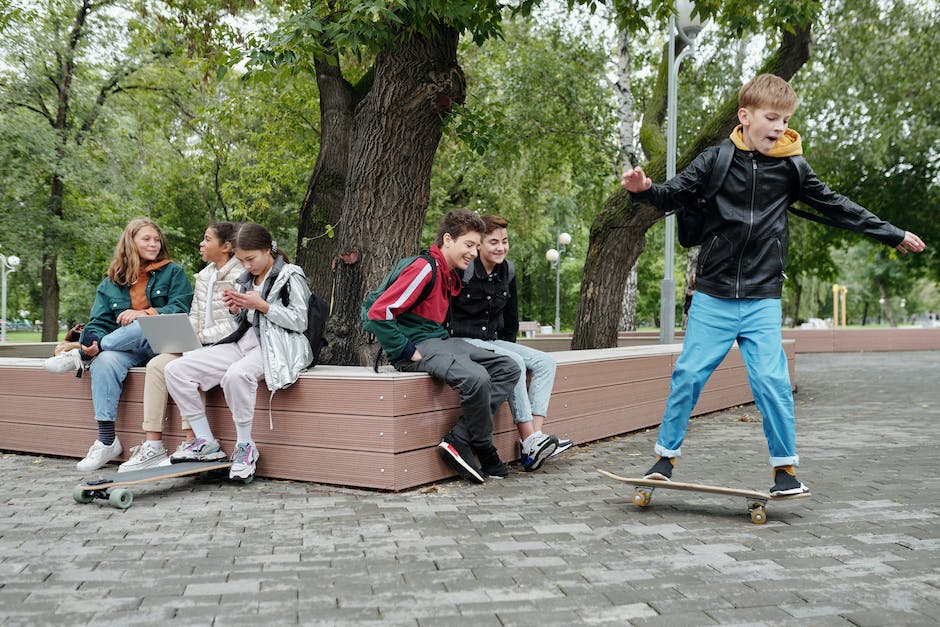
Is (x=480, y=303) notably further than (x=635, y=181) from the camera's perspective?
Yes

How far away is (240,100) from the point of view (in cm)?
1719

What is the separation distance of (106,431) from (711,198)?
178 inches

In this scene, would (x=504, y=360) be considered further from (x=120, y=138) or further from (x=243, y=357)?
(x=120, y=138)

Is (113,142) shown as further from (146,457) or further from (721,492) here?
(721,492)

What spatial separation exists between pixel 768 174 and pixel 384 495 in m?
2.84

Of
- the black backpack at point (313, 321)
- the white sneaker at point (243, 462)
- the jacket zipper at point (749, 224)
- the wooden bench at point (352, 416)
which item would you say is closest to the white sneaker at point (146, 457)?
the wooden bench at point (352, 416)

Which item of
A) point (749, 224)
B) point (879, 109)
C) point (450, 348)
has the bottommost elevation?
point (450, 348)

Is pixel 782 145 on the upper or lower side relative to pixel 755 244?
upper

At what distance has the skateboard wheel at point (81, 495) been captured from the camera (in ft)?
15.9

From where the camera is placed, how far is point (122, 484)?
485 cm

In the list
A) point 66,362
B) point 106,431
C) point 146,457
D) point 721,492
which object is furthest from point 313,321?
point 721,492

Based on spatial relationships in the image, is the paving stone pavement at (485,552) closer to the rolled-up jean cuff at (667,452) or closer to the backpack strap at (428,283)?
the rolled-up jean cuff at (667,452)

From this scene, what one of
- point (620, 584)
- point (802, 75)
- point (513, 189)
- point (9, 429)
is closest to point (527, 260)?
point (513, 189)

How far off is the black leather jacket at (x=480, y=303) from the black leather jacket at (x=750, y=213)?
173 centimetres
